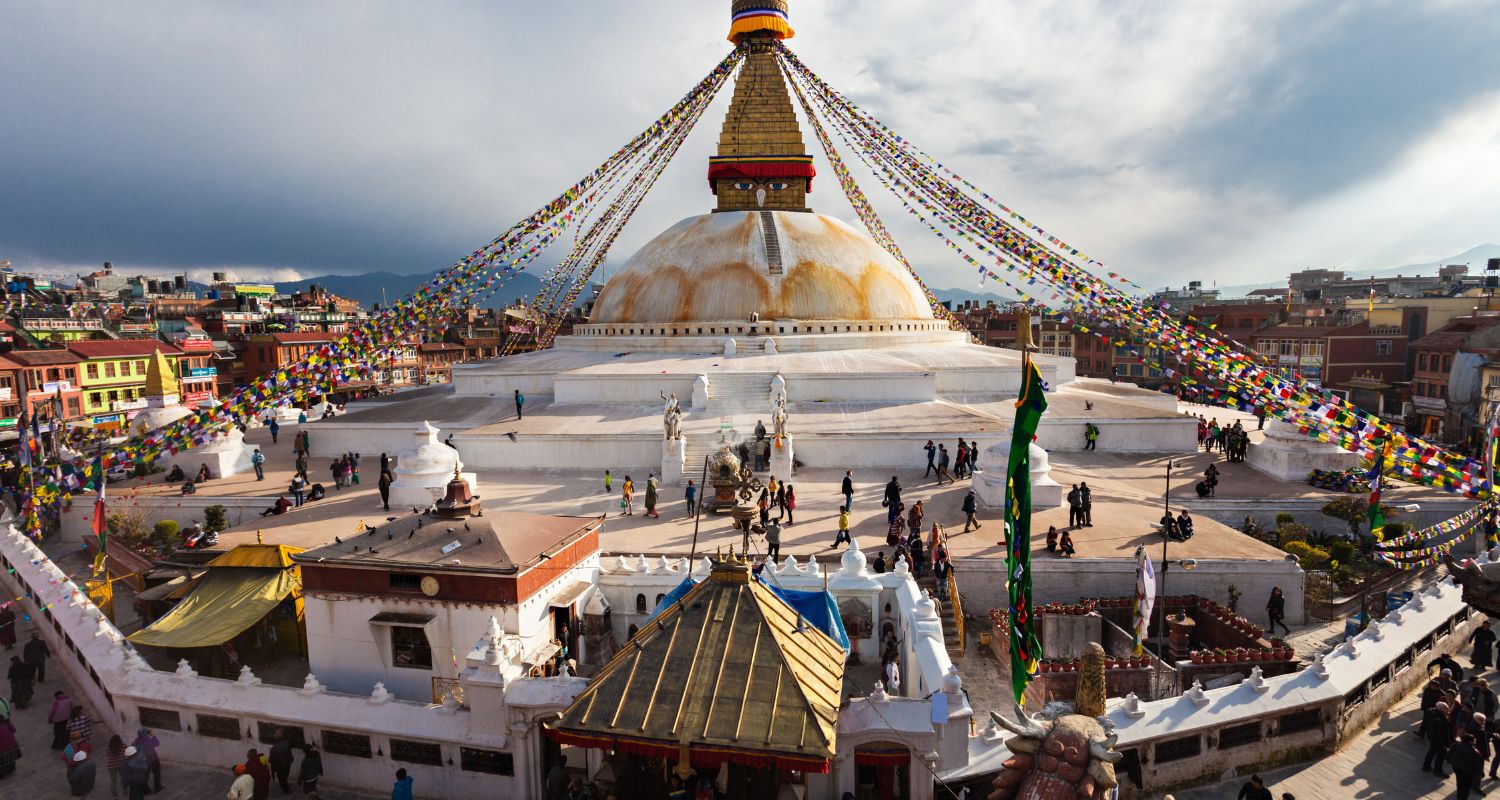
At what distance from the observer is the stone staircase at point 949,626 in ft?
32.7

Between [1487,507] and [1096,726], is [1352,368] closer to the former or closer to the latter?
[1487,507]

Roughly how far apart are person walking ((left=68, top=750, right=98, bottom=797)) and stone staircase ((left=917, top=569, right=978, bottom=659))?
886 centimetres

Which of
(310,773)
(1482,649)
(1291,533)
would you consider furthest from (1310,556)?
(310,773)

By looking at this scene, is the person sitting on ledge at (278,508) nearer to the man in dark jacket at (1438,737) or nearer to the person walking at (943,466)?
the person walking at (943,466)

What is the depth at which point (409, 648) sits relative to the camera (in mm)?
8562

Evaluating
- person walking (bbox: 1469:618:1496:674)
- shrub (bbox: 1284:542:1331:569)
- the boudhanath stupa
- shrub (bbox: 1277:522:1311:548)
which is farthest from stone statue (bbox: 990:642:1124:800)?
shrub (bbox: 1277:522:1311:548)

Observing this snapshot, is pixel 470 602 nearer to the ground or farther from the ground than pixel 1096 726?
nearer to the ground

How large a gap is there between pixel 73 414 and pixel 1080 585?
122ft

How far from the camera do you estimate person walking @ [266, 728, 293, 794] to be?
291 inches

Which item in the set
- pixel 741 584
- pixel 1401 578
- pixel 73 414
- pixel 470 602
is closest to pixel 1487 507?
pixel 1401 578

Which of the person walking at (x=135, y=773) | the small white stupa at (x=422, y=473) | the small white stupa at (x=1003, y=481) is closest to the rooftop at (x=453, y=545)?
the person walking at (x=135, y=773)

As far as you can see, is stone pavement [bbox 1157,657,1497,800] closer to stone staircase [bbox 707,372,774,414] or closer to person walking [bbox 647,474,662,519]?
person walking [bbox 647,474,662,519]

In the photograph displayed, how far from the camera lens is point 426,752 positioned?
286 inches

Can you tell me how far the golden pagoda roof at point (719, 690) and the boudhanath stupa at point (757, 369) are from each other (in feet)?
36.2
